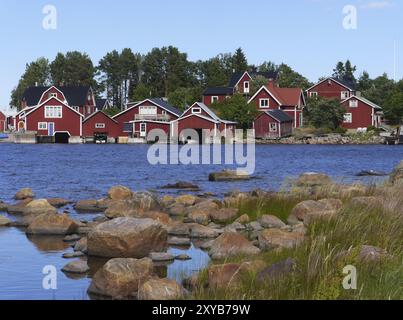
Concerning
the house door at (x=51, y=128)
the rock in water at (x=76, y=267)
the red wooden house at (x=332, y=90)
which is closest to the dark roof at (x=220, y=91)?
the red wooden house at (x=332, y=90)

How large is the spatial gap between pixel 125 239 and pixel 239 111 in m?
76.6

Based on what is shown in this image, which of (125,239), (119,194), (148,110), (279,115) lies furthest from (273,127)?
(125,239)

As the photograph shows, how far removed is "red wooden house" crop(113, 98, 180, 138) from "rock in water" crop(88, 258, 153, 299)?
77379 mm

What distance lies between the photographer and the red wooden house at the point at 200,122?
85.3 metres

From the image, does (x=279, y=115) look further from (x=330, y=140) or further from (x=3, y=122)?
(x=3, y=122)

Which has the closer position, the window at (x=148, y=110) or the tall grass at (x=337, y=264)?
Answer: the tall grass at (x=337, y=264)

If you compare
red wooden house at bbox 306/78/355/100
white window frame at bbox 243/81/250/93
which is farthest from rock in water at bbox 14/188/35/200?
red wooden house at bbox 306/78/355/100

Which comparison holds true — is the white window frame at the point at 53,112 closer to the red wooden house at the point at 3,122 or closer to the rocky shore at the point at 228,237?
the red wooden house at the point at 3,122

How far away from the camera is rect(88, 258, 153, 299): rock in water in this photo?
1088 cm

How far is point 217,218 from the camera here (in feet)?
60.1

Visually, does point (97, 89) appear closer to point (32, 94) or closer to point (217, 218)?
point (32, 94)

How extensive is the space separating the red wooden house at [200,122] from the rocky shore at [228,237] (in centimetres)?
6266

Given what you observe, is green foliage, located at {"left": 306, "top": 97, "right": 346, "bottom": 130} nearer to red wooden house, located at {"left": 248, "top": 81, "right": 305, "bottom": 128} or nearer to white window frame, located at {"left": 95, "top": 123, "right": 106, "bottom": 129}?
red wooden house, located at {"left": 248, "top": 81, "right": 305, "bottom": 128}

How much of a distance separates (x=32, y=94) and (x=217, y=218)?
94050 millimetres
